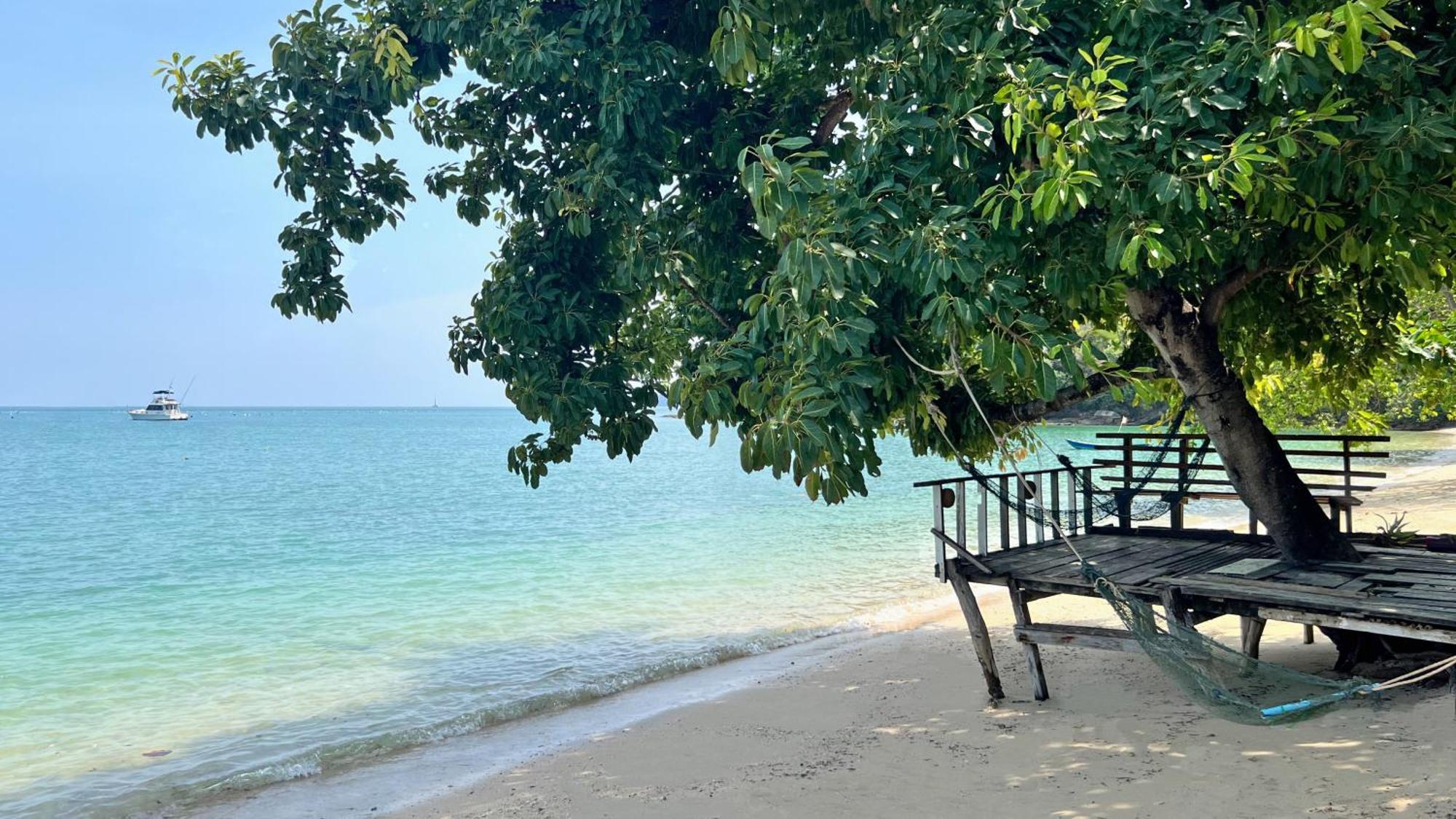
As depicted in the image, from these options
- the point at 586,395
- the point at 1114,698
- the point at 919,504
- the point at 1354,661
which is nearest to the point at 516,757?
the point at 586,395

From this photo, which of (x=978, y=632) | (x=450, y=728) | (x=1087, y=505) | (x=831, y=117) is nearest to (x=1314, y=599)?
(x=978, y=632)

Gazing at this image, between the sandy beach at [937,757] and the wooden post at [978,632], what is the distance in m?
0.17

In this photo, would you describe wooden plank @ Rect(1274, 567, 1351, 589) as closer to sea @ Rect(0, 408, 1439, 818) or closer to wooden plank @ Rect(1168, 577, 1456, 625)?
wooden plank @ Rect(1168, 577, 1456, 625)

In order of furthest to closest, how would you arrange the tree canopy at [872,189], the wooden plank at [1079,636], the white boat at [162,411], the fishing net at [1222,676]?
the white boat at [162,411]
the wooden plank at [1079,636]
the fishing net at [1222,676]
the tree canopy at [872,189]

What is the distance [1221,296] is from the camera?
23.5 ft

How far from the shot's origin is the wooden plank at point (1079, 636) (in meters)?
7.16

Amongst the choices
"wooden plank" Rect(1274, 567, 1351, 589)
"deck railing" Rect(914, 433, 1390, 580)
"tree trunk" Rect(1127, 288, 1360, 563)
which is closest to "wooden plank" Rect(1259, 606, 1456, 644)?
"wooden plank" Rect(1274, 567, 1351, 589)

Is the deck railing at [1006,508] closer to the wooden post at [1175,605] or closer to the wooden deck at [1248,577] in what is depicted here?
the wooden deck at [1248,577]

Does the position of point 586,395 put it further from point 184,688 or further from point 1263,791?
point 184,688

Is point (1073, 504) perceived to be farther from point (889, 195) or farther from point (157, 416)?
point (157, 416)

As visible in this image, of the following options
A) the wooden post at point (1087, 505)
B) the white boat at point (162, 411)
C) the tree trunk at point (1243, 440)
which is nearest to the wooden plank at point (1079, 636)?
the tree trunk at point (1243, 440)

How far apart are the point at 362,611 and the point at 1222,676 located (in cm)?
1360

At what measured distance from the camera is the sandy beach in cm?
610

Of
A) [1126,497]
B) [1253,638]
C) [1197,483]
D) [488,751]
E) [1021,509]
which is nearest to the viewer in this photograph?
[1021,509]
